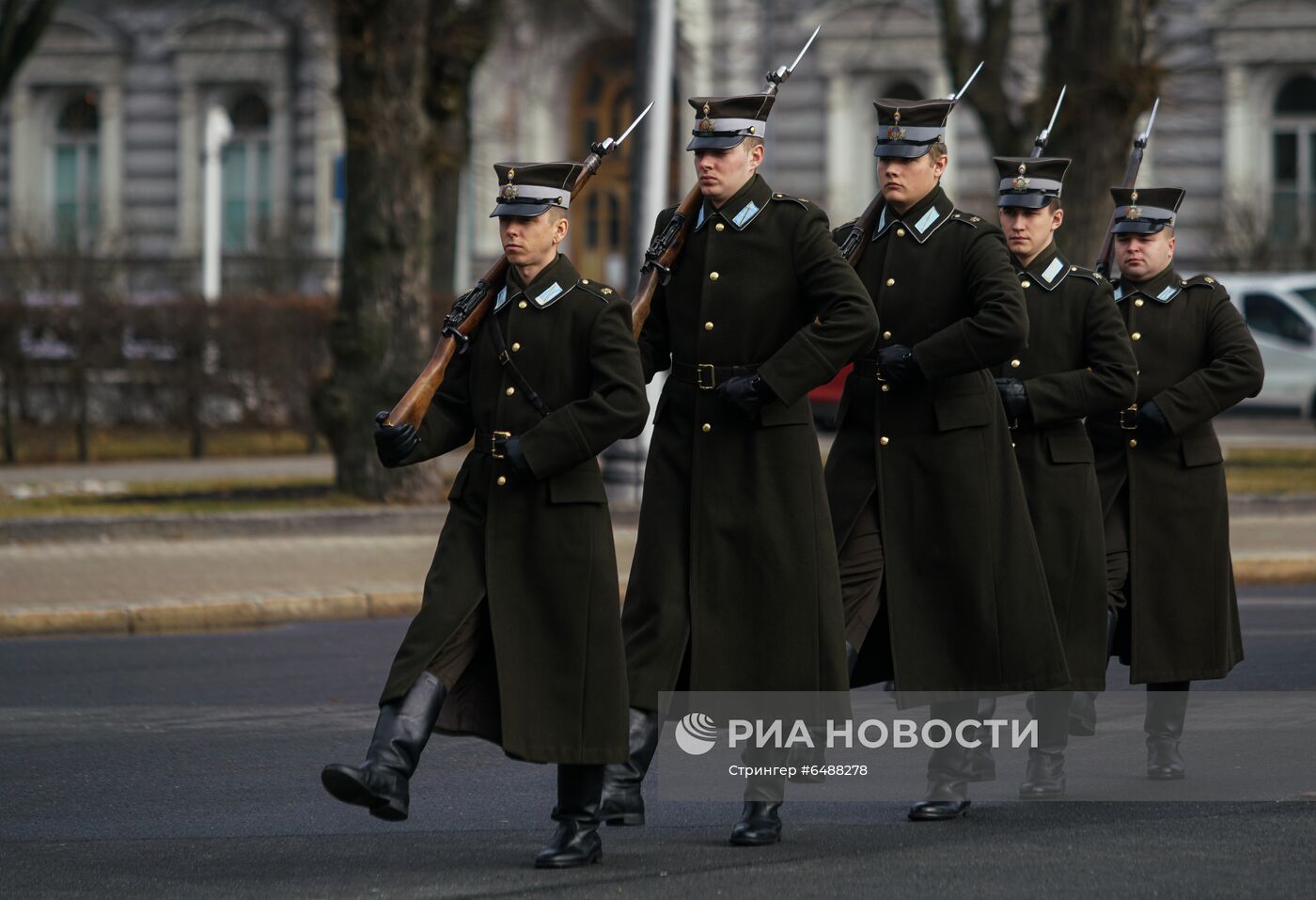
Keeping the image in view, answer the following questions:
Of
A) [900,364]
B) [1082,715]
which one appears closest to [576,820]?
[900,364]

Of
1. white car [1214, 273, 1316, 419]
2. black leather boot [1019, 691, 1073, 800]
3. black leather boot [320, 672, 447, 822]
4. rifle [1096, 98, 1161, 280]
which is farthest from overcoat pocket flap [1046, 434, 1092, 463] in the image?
white car [1214, 273, 1316, 419]

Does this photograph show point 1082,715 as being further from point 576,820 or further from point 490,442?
point 490,442

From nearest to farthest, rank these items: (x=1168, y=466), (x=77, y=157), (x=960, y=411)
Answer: (x=960, y=411), (x=1168, y=466), (x=77, y=157)

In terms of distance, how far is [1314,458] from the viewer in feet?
68.3

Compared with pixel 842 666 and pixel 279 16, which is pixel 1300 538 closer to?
pixel 842 666

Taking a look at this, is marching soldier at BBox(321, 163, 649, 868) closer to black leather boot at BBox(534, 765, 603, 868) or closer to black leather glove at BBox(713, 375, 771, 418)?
black leather boot at BBox(534, 765, 603, 868)

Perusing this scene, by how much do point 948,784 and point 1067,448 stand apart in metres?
1.31

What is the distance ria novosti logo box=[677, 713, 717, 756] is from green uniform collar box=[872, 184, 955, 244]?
5.14ft

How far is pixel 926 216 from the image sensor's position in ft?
22.8

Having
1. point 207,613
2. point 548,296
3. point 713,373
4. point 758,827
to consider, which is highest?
point 548,296

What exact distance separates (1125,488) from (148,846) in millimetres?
3463

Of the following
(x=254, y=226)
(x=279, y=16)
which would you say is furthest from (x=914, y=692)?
(x=254, y=226)

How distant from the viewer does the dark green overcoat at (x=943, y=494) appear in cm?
686

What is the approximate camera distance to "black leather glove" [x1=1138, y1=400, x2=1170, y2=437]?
7.79 m
